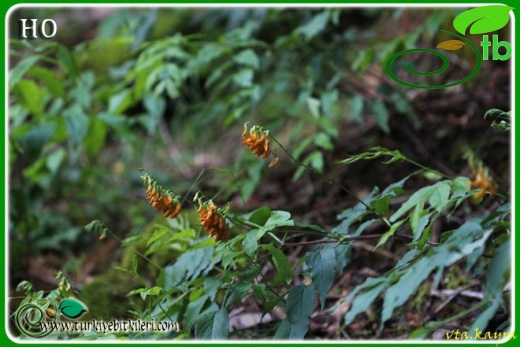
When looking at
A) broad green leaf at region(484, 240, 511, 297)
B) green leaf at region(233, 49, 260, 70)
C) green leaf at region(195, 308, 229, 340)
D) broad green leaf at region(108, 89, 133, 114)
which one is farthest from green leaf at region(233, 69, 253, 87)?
broad green leaf at region(484, 240, 511, 297)

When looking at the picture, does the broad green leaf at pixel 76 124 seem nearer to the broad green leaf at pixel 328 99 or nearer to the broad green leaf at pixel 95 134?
the broad green leaf at pixel 95 134

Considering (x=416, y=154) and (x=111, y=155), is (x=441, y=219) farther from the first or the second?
(x=111, y=155)

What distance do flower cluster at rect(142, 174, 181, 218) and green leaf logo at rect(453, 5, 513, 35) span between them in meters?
0.91

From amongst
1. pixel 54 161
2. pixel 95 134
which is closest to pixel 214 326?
pixel 95 134

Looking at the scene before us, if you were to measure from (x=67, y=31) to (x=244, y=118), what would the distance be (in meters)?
1.71

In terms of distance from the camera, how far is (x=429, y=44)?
107 inches

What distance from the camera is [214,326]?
1.34 meters

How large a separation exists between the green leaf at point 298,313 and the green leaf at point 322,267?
1.7 inches

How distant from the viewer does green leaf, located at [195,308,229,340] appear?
1.34 m

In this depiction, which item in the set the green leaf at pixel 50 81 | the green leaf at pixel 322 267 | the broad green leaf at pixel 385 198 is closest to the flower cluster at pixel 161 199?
the green leaf at pixel 322 267

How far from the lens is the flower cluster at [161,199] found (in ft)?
4.23

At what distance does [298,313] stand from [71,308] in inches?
22.0

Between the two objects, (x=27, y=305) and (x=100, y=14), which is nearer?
(x=27, y=305)

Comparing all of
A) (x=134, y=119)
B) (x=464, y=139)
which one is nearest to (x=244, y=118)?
(x=134, y=119)
